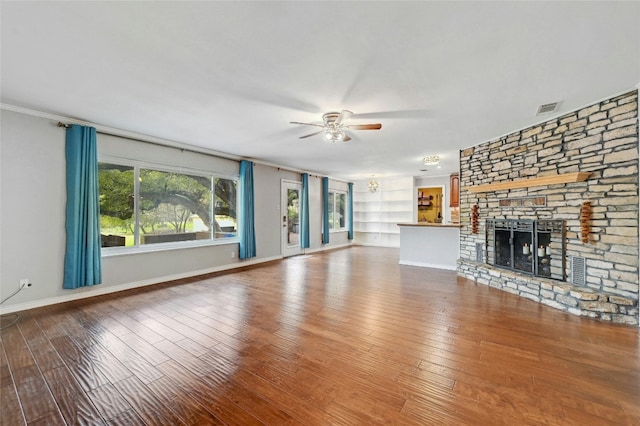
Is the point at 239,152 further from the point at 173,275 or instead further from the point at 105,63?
the point at 105,63

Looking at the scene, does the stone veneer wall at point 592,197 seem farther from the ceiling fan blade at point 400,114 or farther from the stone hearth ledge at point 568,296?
the ceiling fan blade at point 400,114

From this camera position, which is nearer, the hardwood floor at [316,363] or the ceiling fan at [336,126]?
the hardwood floor at [316,363]

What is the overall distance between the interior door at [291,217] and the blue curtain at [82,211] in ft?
14.0

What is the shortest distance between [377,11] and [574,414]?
2863 mm

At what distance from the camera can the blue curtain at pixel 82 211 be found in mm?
3668

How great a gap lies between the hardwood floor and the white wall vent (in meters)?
0.55

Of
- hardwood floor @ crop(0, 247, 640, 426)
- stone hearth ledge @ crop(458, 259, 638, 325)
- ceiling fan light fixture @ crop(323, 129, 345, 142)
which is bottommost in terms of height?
hardwood floor @ crop(0, 247, 640, 426)

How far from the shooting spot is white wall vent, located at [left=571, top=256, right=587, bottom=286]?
3338 millimetres

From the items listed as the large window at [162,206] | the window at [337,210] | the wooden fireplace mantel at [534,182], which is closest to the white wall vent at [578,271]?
the wooden fireplace mantel at [534,182]

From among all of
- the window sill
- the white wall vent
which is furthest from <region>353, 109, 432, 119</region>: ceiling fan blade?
the window sill

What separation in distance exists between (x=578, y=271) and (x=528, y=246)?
0.76m

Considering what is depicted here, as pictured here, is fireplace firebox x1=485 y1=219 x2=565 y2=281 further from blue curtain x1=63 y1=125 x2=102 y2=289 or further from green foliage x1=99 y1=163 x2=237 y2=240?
blue curtain x1=63 y1=125 x2=102 y2=289

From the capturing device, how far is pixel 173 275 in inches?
196

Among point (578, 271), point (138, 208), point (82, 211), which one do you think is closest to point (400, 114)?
point (578, 271)
